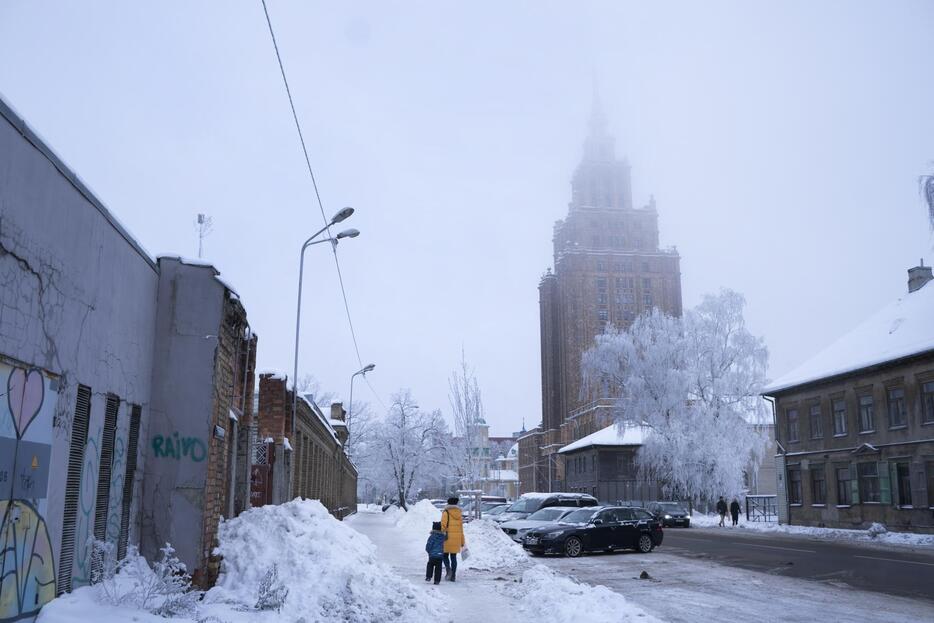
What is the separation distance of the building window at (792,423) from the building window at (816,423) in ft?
4.57

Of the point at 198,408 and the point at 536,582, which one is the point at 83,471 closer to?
the point at 198,408

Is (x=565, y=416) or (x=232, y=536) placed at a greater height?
(x=565, y=416)

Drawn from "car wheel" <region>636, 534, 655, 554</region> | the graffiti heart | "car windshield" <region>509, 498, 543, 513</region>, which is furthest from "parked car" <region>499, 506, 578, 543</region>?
the graffiti heart

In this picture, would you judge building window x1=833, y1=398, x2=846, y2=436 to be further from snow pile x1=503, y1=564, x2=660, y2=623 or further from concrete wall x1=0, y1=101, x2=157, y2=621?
concrete wall x1=0, y1=101, x2=157, y2=621

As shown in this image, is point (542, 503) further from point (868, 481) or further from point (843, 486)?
point (843, 486)

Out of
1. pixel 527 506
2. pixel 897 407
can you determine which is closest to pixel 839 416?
pixel 897 407

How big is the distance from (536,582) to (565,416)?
98928 millimetres

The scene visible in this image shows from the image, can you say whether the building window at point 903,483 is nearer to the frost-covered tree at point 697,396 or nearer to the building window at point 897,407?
the building window at point 897,407

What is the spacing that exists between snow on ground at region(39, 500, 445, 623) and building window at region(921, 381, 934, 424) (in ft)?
88.4

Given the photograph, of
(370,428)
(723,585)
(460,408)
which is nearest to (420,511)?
(460,408)

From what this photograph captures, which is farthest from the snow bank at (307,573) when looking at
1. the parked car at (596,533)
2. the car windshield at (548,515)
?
the car windshield at (548,515)

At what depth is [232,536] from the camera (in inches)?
405

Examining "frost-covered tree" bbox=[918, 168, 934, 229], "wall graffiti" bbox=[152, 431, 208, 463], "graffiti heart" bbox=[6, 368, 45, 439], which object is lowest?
"wall graffiti" bbox=[152, 431, 208, 463]

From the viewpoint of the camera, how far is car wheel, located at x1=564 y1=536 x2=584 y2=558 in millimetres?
22656
